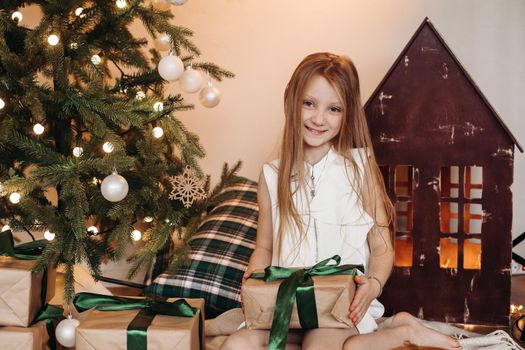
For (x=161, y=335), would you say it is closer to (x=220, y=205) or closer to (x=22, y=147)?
(x=22, y=147)

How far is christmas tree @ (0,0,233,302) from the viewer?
165 cm

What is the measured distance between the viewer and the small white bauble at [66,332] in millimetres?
1482

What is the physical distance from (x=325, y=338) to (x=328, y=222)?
0.42 meters

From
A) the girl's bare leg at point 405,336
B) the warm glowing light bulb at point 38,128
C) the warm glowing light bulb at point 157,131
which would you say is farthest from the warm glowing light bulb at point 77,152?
the girl's bare leg at point 405,336

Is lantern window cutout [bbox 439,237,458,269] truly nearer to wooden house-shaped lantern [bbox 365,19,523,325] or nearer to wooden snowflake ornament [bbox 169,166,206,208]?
wooden house-shaped lantern [bbox 365,19,523,325]

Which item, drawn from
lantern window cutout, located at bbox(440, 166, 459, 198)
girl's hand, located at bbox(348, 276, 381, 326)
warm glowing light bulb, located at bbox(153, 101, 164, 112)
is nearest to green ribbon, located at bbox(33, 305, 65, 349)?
warm glowing light bulb, located at bbox(153, 101, 164, 112)

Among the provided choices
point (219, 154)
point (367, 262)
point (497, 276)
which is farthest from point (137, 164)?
point (497, 276)

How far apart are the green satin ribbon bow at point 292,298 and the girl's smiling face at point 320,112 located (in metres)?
0.44

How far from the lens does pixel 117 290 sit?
2676 mm

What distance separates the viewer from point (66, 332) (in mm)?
1480

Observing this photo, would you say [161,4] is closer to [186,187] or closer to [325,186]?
[186,187]

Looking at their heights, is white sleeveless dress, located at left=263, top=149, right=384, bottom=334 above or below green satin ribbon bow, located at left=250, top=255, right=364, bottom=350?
above

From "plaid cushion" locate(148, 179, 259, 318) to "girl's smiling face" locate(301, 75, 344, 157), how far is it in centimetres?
56

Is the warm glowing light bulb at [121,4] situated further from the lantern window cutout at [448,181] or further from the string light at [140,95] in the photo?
the lantern window cutout at [448,181]
